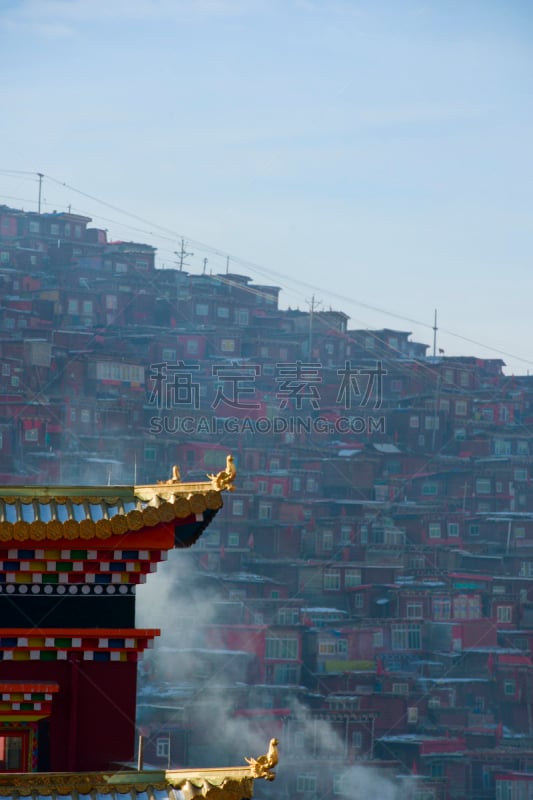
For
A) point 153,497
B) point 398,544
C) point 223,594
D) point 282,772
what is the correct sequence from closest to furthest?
point 153,497, point 282,772, point 223,594, point 398,544

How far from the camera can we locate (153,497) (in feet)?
29.6

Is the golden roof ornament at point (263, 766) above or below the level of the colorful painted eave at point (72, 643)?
below

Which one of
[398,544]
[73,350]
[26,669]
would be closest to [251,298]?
[73,350]

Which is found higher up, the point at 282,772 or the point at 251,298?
the point at 251,298

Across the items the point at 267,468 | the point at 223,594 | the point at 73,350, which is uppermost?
the point at 73,350

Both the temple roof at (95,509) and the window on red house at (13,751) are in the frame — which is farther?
the window on red house at (13,751)

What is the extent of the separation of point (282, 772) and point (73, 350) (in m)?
34.9

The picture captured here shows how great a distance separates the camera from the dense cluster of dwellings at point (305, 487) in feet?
216

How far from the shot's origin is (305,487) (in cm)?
8562

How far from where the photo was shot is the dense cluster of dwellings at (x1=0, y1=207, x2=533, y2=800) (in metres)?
65.7

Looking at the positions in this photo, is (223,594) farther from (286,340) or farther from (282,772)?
(286,340)

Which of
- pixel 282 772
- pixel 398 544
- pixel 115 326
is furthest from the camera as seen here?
pixel 115 326

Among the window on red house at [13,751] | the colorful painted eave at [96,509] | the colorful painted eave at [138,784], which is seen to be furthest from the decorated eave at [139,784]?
the colorful painted eave at [96,509]

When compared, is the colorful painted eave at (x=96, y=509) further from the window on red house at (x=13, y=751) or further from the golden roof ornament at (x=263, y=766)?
the golden roof ornament at (x=263, y=766)
